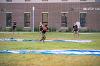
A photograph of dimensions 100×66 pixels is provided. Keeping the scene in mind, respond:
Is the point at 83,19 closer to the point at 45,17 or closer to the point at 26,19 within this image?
the point at 45,17

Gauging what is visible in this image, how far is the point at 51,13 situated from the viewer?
58.8 metres

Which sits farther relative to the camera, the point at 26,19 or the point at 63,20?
the point at 26,19

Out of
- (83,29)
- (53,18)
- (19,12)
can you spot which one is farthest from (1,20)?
(83,29)

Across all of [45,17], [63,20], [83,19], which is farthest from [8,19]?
[83,19]

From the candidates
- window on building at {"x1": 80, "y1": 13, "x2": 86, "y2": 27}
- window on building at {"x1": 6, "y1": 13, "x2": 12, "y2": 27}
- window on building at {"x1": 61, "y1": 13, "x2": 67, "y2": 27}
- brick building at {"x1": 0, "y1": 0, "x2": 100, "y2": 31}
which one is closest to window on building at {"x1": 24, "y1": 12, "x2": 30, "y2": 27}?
brick building at {"x1": 0, "y1": 0, "x2": 100, "y2": 31}

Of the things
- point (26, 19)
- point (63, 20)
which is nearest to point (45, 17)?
point (63, 20)

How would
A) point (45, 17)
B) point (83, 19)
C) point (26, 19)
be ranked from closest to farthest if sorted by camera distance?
point (83, 19) < point (45, 17) < point (26, 19)

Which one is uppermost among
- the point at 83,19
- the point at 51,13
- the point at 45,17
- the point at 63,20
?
the point at 51,13

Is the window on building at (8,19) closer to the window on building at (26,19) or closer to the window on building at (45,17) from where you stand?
the window on building at (26,19)

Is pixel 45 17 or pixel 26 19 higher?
pixel 45 17

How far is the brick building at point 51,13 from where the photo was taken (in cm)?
5784

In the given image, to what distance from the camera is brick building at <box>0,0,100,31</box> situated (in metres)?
57.8

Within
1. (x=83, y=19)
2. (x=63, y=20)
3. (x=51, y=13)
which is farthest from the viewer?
(x=63, y=20)

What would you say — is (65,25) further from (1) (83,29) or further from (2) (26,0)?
(2) (26,0)
